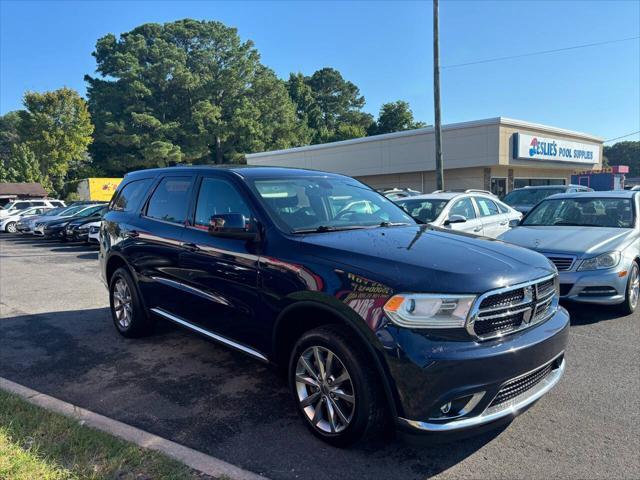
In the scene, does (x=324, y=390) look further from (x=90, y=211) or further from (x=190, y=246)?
(x=90, y=211)

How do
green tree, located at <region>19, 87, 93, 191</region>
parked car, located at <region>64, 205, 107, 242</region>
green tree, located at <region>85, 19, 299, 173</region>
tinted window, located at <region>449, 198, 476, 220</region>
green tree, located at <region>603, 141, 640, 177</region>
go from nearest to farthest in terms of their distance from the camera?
tinted window, located at <region>449, 198, 476, 220</region>, parked car, located at <region>64, 205, 107, 242</region>, green tree, located at <region>19, 87, 93, 191</region>, green tree, located at <region>85, 19, 299, 173</region>, green tree, located at <region>603, 141, 640, 177</region>

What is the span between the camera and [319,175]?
460cm

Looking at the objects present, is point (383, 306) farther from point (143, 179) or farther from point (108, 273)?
point (108, 273)

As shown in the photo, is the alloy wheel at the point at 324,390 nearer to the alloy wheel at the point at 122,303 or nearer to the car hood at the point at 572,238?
the alloy wheel at the point at 122,303

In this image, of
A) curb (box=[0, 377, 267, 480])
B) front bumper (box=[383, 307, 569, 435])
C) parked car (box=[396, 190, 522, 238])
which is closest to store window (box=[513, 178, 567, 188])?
parked car (box=[396, 190, 522, 238])

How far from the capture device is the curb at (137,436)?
2.77 metres

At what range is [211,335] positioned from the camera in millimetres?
4117

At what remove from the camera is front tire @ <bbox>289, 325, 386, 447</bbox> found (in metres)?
2.85

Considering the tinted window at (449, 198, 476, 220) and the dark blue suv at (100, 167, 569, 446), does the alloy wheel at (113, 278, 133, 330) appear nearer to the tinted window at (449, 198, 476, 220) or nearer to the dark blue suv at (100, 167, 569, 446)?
the dark blue suv at (100, 167, 569, 446)

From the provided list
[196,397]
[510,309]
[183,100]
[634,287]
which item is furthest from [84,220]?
[183,100]

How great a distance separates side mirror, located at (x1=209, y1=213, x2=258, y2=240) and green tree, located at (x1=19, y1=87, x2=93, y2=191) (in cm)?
4337

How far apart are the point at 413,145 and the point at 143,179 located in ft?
78.4

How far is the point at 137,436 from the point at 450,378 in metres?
2.09

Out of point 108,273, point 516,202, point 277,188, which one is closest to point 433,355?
point 277,188
